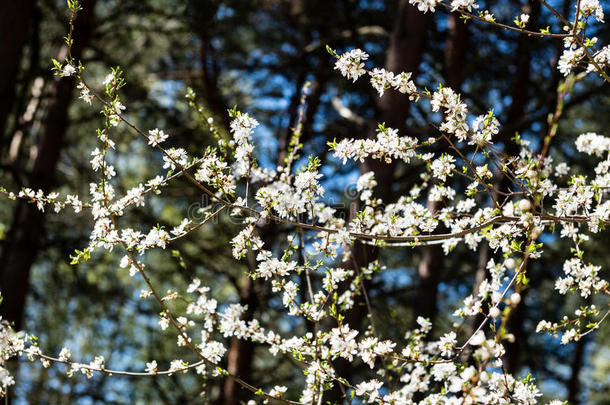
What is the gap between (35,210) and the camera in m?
5.46

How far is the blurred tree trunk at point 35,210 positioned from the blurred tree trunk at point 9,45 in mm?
470

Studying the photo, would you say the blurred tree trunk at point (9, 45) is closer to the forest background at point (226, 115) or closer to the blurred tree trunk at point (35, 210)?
the forest background at point (226, 115)

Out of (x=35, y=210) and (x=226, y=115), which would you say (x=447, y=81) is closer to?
(x=226, y=115)

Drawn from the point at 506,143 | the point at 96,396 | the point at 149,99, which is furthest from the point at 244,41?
the point at 96,396

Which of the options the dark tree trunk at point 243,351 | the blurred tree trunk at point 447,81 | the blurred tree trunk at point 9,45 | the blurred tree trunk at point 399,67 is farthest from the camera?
the dark tree trunk at point 243,351

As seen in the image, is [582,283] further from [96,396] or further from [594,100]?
[96,396]

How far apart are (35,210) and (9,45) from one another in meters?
1.54

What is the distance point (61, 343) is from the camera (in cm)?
813

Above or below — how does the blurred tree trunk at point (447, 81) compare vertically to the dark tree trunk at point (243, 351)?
above

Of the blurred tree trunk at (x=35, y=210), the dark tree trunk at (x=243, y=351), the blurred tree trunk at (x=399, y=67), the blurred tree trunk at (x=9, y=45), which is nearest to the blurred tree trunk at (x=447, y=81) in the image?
the blurred tree trunk at (x=399, y=67)

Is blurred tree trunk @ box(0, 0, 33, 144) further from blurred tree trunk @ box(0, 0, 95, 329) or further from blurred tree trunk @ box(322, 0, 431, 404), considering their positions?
blurred tree trunk @ box(322, 0, 431, 404)

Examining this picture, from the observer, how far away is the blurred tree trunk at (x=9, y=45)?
5035 mm

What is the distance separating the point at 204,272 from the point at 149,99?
2.35 meters

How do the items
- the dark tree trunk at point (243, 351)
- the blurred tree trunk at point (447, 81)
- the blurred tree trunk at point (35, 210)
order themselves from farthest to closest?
the dark tree trunk at point (243, 351)
the blurred tree trunk at point (447, 81)
the blurred tree trunk at point (35, 210)
